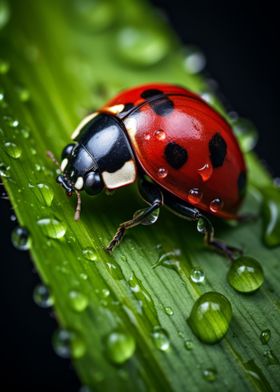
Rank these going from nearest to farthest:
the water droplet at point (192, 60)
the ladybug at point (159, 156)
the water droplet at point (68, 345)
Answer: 1. the water droplet at point (68, 345)
2. the ladybug at point (159, 156)
3. the water droplet at point (192, 60)

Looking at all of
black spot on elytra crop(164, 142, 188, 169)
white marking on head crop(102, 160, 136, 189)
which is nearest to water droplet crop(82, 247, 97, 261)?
white marking on head crop(102, 160, 136, 189)

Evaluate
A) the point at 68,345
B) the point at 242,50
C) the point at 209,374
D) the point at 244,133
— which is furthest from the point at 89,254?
the point at 242,50

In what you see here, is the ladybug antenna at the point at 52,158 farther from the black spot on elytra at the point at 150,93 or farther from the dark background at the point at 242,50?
the dark background at the point at 242,50

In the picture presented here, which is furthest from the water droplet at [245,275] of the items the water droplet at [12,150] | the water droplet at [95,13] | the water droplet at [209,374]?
the water droplet at [95,13]

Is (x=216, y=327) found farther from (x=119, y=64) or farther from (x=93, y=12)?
(x=93, y=12)

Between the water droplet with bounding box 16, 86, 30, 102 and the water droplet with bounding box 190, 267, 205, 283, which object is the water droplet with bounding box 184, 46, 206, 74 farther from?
the water droplet with bounding box 190, 267, 205, 283

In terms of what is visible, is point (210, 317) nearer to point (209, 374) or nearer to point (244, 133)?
point (209, 374)

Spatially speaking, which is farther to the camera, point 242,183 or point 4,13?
point 4,13
